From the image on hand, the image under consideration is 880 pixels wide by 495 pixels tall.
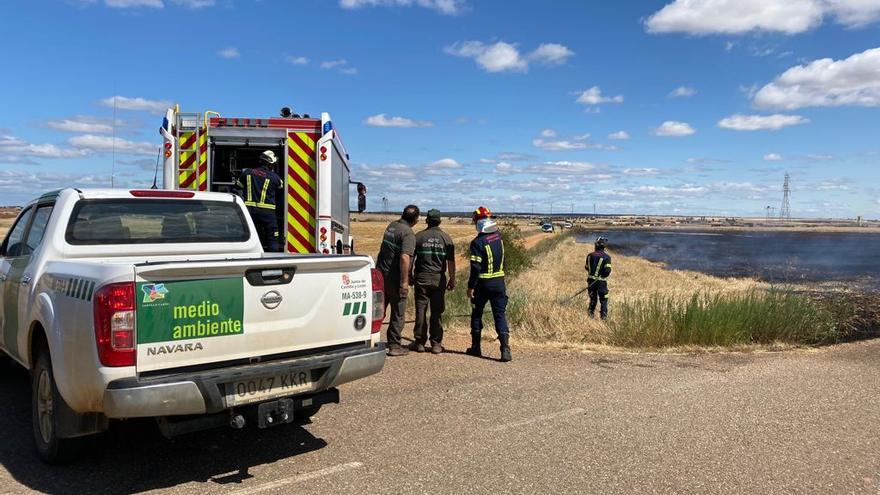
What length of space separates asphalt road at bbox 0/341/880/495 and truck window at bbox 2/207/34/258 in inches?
53.8

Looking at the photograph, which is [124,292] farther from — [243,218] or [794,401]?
[794,401]

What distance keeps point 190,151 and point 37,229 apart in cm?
404

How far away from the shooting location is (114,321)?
3693 millimetres

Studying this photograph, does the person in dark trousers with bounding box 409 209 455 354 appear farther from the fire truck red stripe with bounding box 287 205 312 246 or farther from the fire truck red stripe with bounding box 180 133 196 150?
the fire truck red stripe with bounding box 180 133 196 150

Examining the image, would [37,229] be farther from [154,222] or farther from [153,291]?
[153,291]

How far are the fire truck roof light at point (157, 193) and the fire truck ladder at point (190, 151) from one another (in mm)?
3787

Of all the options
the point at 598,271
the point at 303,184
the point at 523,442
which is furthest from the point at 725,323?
the point at 303,184

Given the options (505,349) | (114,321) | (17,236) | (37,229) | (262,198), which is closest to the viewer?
(114,321)

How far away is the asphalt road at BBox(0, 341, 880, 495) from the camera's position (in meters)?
4.28

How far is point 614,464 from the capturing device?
459 centimetres

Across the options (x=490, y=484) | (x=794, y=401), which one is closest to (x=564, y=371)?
(x=794, y=401)

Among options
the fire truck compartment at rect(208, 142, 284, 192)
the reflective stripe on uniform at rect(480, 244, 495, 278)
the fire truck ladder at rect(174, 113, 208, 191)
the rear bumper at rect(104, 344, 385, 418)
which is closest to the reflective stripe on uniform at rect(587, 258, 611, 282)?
the reflective stripe on uniform at rect(480, 244, 495, 278)

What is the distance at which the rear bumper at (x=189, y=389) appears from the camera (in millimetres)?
3713

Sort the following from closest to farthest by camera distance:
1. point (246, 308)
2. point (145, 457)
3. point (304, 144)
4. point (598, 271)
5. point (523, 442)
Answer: point (246, 308) < point (145, 457) < point (523, 442) < point (304, 144) < point (598, 271)
